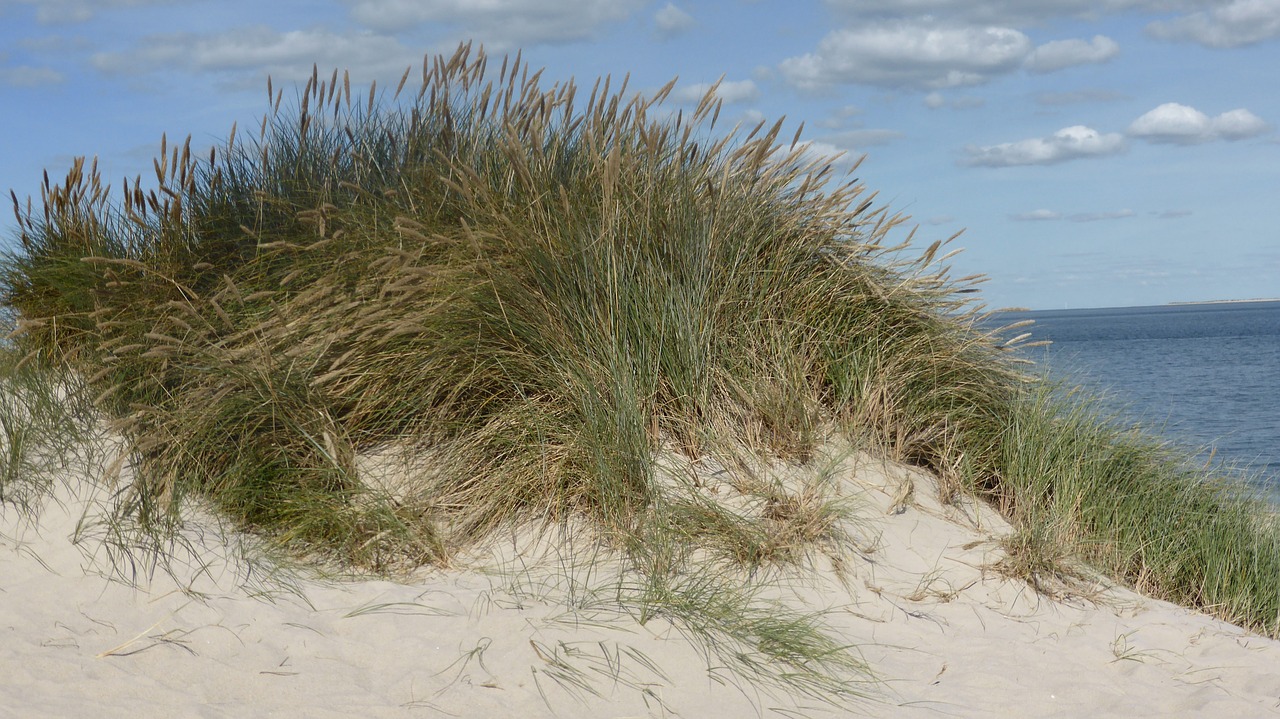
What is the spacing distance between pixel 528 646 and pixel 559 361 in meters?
1.44

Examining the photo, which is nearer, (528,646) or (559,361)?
(528,646)

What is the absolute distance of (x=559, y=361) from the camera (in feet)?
14.5

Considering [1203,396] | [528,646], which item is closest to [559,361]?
[528,646]

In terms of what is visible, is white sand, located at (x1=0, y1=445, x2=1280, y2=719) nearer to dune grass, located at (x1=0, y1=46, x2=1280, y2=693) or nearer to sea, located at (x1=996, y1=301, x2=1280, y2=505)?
dune grass, located at (x1=0, y1=46, x2=1280, y2=693)

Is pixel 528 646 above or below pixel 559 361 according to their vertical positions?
below

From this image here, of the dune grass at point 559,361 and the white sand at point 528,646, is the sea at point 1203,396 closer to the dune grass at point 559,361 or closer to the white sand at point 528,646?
the dune grass at point 559,361

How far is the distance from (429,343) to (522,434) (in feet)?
2.24

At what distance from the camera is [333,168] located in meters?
5.57

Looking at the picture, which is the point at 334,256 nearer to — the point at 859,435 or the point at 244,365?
the point at 244,365

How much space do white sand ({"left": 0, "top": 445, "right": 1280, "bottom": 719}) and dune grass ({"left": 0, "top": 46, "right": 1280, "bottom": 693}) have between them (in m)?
0.24

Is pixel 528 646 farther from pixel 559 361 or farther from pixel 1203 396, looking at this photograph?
pixel 1203 396

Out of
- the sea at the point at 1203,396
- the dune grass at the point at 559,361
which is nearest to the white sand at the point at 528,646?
the dune grass at the point at 559,361

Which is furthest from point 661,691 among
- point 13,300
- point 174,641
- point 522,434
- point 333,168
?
point 13,300

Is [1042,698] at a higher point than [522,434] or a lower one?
lower
